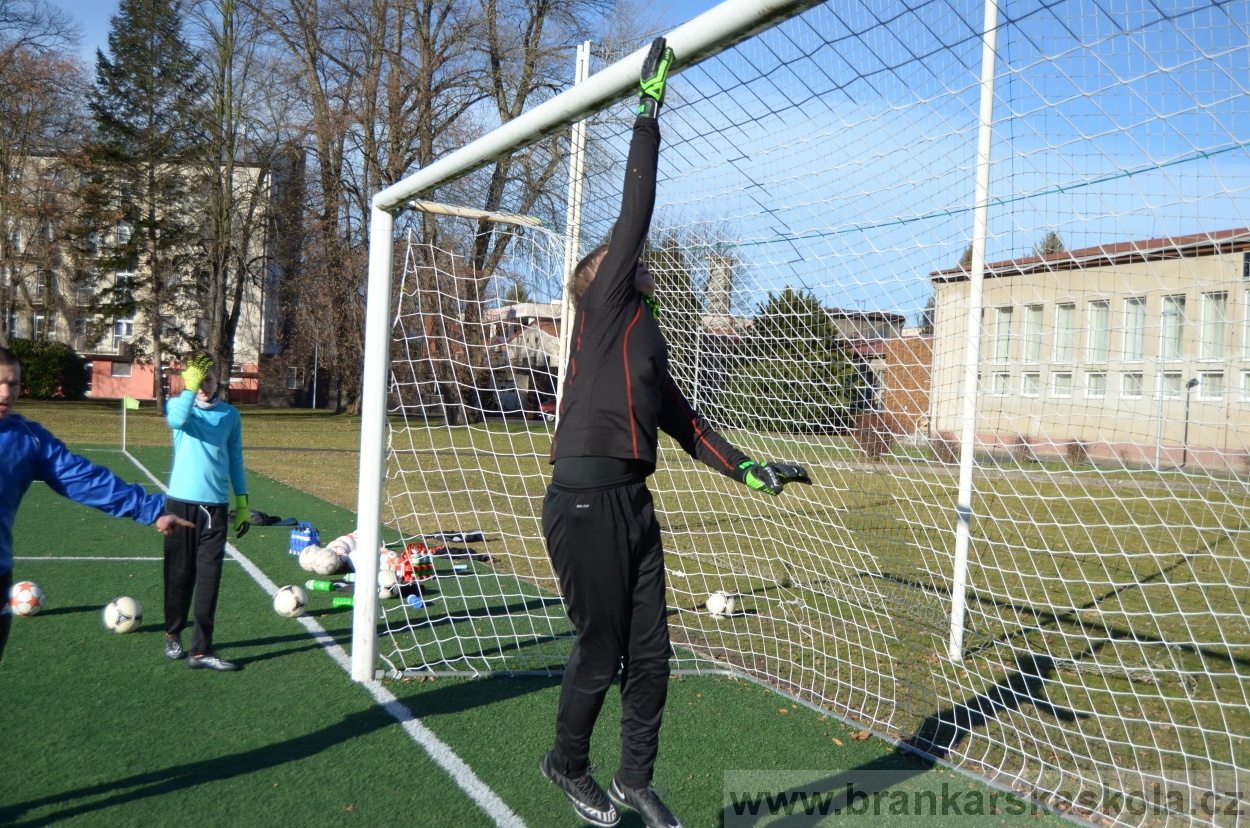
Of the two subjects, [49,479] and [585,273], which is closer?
[585,273]

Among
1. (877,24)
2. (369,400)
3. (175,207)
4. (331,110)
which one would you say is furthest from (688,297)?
(175,207)

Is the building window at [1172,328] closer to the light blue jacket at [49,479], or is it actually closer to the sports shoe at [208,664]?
the light blue jacket at [49,479]

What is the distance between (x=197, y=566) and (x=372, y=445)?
46.3 inches

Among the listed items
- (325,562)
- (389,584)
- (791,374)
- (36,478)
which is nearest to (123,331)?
(325,562)

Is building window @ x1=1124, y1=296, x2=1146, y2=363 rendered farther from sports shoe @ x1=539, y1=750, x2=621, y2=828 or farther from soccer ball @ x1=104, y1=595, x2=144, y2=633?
soccer ball @ x1=104, y1=595, x2=144, y2=633

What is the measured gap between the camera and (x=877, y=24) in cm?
365

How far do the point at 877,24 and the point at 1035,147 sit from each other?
1.23 m

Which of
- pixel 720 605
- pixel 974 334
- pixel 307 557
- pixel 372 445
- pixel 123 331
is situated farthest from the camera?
pixel 123 331

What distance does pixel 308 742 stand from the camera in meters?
4.21

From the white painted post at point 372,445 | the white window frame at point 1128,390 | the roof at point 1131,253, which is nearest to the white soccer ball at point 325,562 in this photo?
the white painted post at point 372,445

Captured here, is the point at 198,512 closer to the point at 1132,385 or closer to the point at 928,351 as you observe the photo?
the point at 928,351

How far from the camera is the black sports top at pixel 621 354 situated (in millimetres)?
3031

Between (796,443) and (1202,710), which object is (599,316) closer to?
(796,443)

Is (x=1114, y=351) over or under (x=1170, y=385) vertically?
over
